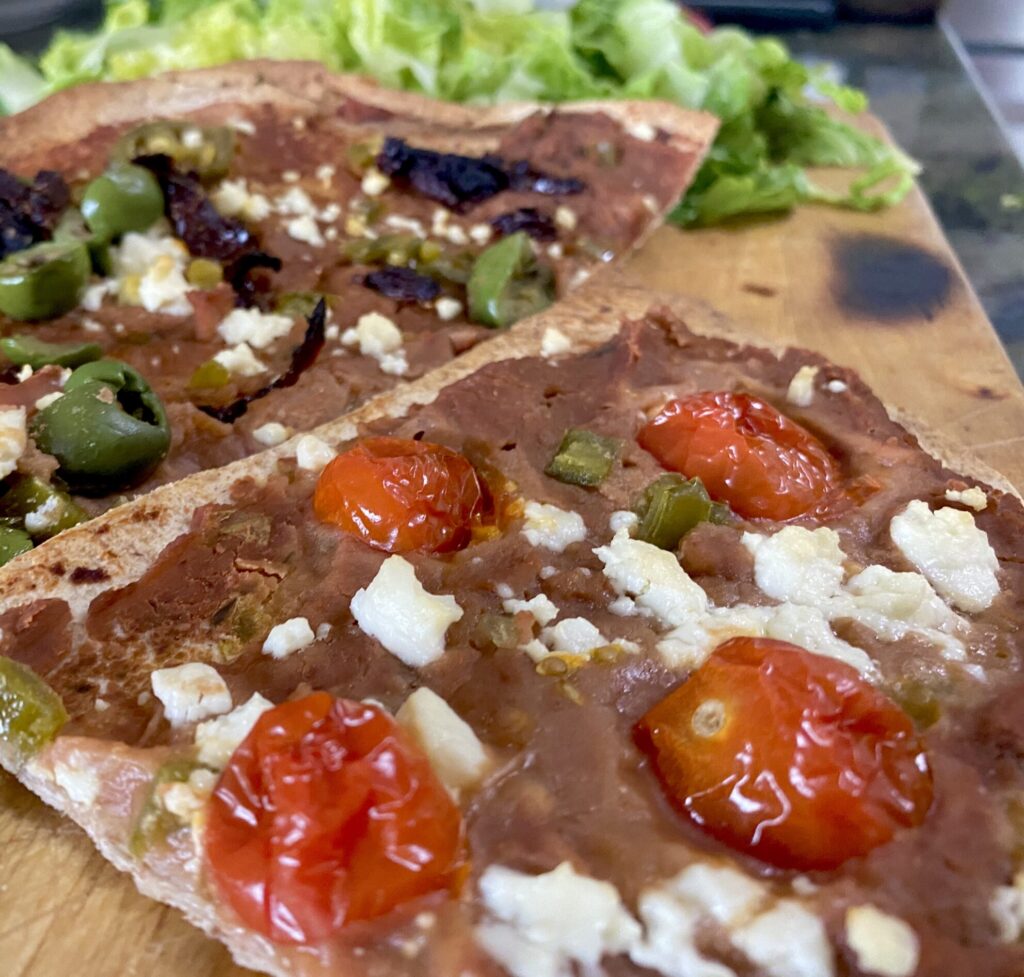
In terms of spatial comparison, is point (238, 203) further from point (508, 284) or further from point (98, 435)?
point (98, 435)

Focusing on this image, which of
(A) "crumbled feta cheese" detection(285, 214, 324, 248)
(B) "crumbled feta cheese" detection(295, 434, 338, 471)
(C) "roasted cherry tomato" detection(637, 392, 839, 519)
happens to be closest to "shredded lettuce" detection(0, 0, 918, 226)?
(A) "crumbled feta cheese" detection(285, 214, 324, 248)

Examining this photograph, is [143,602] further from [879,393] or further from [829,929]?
[879,393]

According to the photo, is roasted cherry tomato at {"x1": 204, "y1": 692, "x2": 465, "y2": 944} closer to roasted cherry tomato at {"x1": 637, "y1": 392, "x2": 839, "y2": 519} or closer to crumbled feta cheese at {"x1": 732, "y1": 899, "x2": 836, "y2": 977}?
crumbled feta cheese at {"x1": 732, "y1": 899, "x2": 836, "y2": 977}

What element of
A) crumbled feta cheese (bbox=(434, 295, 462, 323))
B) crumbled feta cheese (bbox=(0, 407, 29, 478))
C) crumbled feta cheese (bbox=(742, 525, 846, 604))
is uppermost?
crumbled feta cheese (bbox=(0, 407, 29, 478))

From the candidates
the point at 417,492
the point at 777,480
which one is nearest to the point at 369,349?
the point at 417,492

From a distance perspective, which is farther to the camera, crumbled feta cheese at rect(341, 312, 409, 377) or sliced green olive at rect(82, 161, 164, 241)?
sliced green olive at rect(82, 161, 164, 241)

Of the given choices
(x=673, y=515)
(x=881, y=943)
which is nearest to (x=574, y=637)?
(x=673, y=515)
